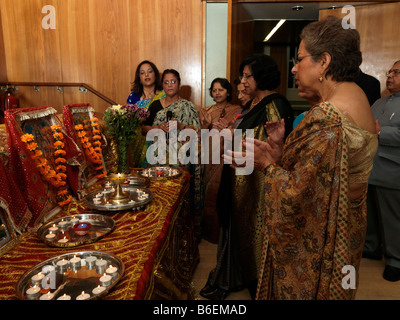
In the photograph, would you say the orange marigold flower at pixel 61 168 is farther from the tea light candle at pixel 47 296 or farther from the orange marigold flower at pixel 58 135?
the tea light candle at pixel 47 296

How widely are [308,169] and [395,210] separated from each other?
1900mm

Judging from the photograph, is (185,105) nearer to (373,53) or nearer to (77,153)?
(77,153)

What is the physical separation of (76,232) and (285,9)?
Answer: 13.2 feet

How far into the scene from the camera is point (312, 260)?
47.4 inches

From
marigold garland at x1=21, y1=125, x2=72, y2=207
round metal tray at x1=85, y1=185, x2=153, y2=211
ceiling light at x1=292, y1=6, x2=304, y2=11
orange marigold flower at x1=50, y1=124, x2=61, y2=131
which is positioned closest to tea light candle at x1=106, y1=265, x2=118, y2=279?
round metal tray at x1=85, y1=185, x2=153, y2=211

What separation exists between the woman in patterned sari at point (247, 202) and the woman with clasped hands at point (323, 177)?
61cm

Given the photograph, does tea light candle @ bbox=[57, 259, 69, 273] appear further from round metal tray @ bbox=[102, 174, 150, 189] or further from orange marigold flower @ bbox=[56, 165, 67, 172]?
round metal tray @ bbox=[102, 174, 150, 189]

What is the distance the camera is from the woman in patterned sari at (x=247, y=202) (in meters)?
1.87

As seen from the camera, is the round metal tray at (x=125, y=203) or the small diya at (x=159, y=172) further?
the small diya at (x=159, y=172)

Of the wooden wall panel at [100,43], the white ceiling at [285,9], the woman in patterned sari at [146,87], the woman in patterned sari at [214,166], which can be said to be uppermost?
the white ceiling at [285,9]

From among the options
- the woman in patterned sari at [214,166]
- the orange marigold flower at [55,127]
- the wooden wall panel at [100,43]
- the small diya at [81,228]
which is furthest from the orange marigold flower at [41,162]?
the wooden wall panel at [100,43]

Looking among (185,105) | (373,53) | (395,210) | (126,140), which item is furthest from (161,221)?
(373,53)

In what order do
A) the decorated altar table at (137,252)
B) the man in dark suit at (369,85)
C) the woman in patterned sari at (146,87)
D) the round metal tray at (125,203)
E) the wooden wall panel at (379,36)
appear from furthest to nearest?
1. the wooden wall panel at (379,36)
2. the woman in patterned sari at (146,87)
3. the man in dark suit at (369,85)
4. the round metal tray at (125,203)
5. the decorated altar table at (137,252)

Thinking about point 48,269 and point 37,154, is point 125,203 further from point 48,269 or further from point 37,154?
point 48,269
